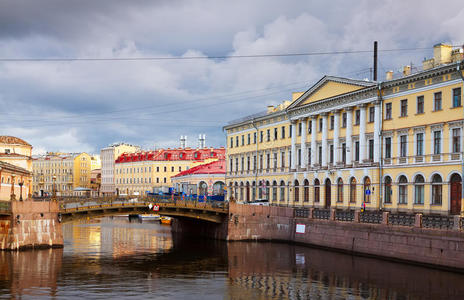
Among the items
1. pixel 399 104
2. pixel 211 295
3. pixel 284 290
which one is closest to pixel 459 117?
pixel 399 104

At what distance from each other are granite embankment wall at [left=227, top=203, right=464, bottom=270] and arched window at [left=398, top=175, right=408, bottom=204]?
543 centimetres

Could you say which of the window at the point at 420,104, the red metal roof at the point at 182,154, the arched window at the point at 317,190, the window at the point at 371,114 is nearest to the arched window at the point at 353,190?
the arched window at the point at 317,190

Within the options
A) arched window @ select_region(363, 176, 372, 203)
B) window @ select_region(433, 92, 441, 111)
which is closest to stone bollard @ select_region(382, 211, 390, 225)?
window @ select_region(433, 92, 441, 111)

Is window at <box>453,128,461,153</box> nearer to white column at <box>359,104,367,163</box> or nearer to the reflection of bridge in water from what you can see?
white column at <box>359,104,367,163</box>

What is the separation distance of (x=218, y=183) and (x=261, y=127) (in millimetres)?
16744

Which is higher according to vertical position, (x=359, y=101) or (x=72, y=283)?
(x=359, y=101)

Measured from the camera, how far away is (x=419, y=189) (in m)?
39.9

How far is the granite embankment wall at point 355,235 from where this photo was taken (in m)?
29.2

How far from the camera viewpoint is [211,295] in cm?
2545

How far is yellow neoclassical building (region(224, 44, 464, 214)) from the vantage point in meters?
37.6

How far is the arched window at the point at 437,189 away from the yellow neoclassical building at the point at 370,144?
1.2 inches

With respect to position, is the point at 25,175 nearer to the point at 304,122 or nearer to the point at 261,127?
the point at 261,127

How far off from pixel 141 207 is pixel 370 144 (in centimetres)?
1774

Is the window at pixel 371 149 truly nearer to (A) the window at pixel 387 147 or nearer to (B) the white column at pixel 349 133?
(A) the window at pixel 387 147
